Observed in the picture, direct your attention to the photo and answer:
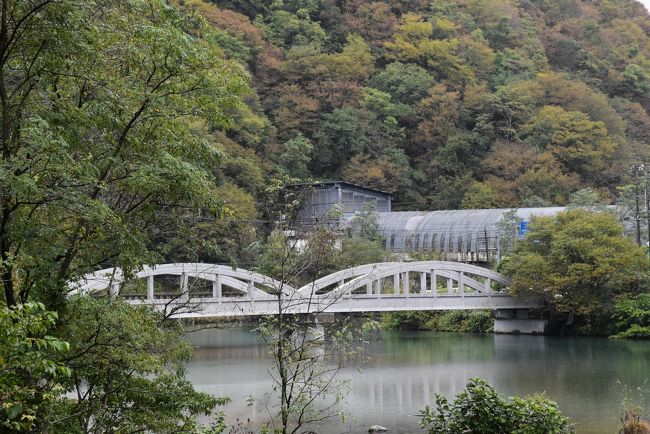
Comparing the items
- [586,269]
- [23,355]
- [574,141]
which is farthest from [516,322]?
[23,355]

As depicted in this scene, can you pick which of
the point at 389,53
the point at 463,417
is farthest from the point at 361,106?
the point at 463,417

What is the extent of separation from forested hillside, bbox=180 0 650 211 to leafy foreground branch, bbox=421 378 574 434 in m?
27.2

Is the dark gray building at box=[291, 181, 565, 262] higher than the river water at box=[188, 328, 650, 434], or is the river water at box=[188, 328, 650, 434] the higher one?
the dark gray building at box=[291, 181, 565, 262]

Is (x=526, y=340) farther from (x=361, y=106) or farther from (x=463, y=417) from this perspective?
(x=361, y=106)

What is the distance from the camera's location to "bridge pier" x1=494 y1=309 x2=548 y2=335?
2902 cm

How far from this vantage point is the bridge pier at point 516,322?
2902 centimetres

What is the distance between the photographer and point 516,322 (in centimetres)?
2950

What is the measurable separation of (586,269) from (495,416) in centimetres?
1794

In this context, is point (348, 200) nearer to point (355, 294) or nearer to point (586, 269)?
point (355, 294)

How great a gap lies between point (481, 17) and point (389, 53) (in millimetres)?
8933

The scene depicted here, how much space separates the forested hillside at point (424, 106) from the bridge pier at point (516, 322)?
1116 centimetres

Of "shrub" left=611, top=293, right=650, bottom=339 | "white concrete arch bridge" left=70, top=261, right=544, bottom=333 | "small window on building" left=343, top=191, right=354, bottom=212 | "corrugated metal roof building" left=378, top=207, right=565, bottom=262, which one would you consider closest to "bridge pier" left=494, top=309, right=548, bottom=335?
"white concrete arch bridge" left=70, top=261, right=544, bottom=333

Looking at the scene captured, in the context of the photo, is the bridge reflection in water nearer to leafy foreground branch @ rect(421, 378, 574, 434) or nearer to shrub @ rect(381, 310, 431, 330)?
shrub @ rect(381, 310, 431, 330)

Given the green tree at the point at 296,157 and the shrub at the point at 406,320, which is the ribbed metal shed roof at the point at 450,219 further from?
the shrub at the point at 406,320
